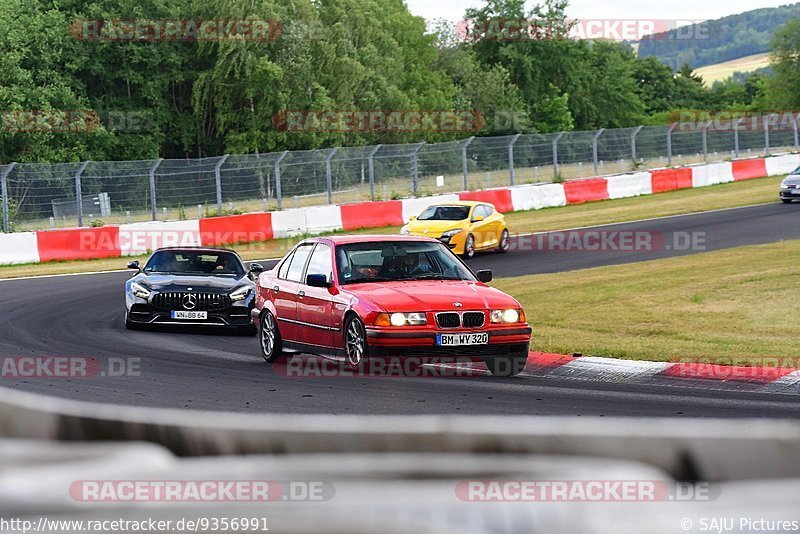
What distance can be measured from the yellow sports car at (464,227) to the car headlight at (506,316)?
14.4m

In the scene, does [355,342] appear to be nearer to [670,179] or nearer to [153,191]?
[153,191]

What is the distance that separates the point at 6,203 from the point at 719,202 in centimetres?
2111

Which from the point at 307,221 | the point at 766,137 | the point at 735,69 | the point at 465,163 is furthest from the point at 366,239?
the point at 735,69

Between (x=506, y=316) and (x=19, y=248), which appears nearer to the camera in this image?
(x=506, y=316)

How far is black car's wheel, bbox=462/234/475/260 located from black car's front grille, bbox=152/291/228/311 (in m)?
11.1

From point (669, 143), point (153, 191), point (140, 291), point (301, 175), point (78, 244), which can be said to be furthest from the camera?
point (669, 143)

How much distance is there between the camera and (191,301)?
15.9 metres

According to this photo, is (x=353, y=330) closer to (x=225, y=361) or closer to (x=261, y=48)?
(x=225, y=361)

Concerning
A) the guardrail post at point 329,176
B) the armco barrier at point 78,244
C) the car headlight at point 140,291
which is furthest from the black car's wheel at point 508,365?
the guardrail post at point 329,176

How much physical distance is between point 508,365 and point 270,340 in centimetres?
278

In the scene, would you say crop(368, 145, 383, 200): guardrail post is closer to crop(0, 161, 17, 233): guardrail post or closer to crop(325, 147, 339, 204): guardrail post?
crop(325, 147, 339, 204): guardrail post

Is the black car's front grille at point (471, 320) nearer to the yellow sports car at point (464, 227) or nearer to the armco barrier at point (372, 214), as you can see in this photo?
the yellow sports car at point (464, 227)

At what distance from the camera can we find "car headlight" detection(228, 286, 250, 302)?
52.5ft

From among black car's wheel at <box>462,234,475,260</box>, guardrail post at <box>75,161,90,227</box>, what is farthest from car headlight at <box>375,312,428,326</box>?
guardrail post at <box>75,161,90,227</box>
